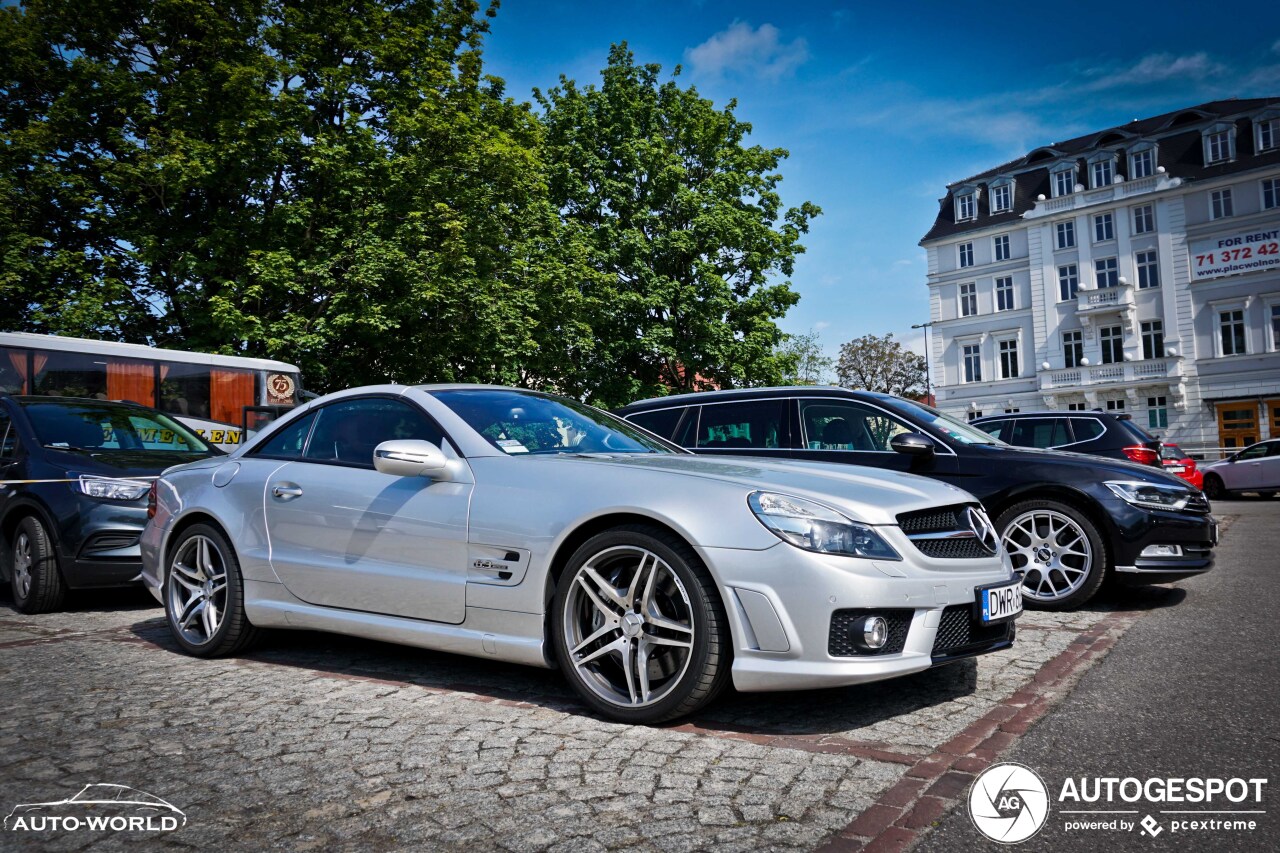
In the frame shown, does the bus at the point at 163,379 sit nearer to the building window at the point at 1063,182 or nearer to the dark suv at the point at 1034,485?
the dark suv at the point at 1034,485

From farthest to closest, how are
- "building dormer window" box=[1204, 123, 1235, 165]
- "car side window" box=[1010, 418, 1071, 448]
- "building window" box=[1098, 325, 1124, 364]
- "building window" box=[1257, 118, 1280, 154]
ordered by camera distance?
"building window" box=[1098, 325, 1124, 364] → "building dormer window" box=[1204, 123, 1235, 165] → "building window" box=[1257, 118, 1280, 154] → "car side window" box=[1010, 418, 1071, 448]

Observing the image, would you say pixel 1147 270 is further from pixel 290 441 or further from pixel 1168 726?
pixel 290 441

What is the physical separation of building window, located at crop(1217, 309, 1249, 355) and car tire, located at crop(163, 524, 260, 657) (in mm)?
46799

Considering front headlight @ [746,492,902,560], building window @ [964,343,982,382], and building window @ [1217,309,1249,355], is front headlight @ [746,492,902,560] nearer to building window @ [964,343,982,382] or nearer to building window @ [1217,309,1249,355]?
building window @ [1217,309,1249,355]

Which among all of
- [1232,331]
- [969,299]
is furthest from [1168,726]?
[969,299]

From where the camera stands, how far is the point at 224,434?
16.2 m

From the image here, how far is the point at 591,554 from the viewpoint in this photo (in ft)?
12.0

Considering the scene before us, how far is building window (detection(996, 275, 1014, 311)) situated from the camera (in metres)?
48.8

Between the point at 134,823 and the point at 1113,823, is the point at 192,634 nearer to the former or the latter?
the point at 134,823

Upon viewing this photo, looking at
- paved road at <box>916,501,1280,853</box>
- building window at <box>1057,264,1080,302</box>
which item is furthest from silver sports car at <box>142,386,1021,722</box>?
building window at <box>1057,264,1080,302</box>

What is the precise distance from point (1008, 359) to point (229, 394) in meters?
42.8

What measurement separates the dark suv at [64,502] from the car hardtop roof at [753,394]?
4.08m

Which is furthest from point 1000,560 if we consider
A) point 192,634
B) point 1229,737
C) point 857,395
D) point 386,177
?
point 386,177

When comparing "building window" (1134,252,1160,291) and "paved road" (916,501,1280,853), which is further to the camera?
"building window" (1134,252,1160,291)
